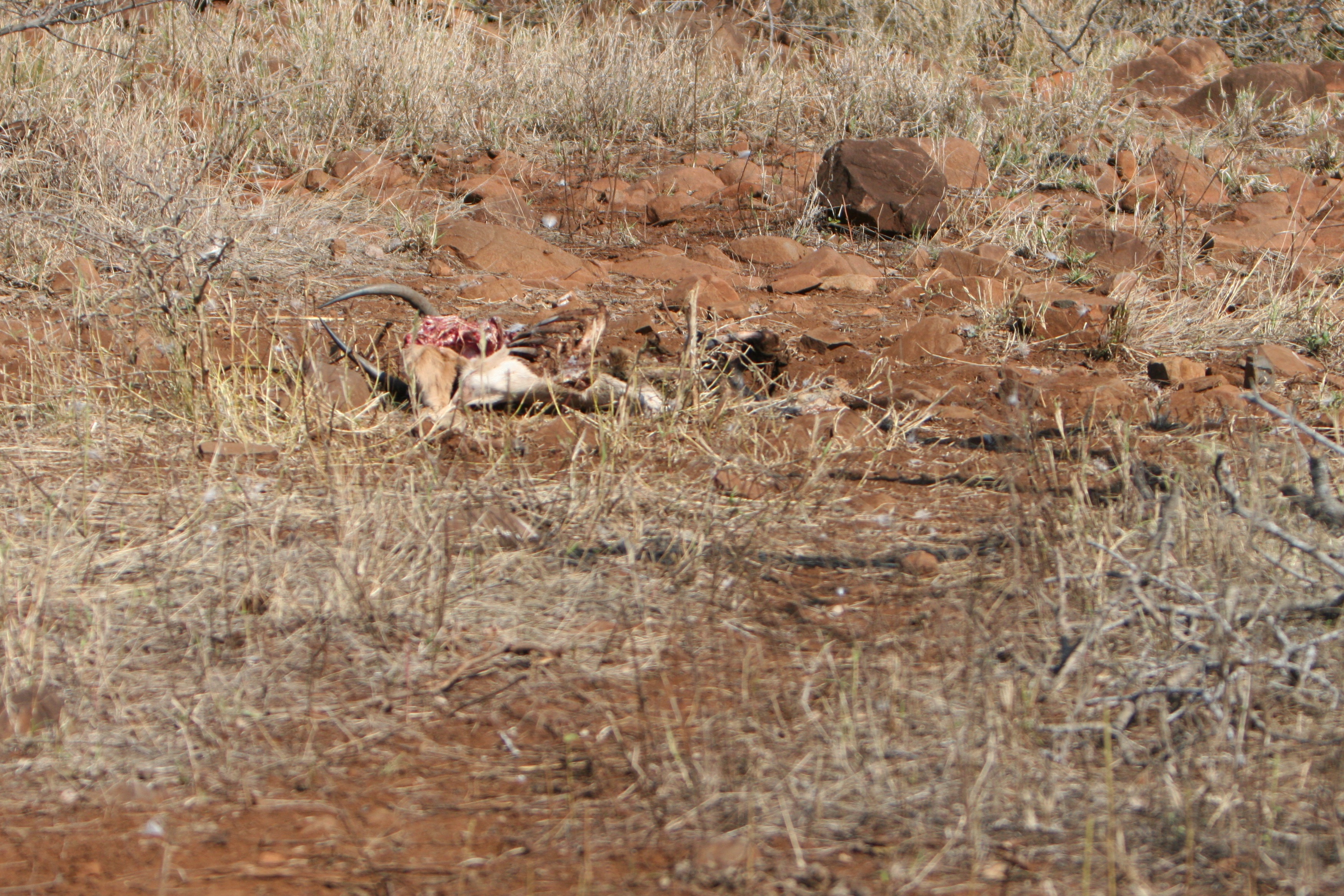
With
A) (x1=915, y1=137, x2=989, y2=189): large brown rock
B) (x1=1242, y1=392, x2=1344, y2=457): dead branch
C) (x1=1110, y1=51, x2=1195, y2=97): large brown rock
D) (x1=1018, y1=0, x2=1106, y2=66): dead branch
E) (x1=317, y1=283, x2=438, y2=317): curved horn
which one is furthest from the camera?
(x1=1110, y1=51, x2=1195, y2=97): large brown rock

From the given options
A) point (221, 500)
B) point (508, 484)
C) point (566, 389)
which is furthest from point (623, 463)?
point (221, 500)

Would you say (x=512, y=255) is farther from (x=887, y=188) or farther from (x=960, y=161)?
(x=960, y=161)

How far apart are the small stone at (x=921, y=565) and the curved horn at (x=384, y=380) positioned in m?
1.49

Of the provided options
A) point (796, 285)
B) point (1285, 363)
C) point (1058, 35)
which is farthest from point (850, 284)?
point (1058, 35)

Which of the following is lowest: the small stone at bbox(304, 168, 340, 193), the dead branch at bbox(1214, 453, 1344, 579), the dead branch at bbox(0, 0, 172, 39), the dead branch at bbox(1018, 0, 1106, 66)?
the small stone at bbox(304, 168, 340, 193)

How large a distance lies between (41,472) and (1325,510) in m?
2.75

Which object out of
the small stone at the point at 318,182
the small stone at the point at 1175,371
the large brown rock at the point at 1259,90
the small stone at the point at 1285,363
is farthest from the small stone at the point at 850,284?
the large brown rock at the point at 1259,90

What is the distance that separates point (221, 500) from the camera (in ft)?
9.33

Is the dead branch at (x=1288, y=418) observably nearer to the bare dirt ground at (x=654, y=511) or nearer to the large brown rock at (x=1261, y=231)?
the bare dirt ground at (x=654, y=511)

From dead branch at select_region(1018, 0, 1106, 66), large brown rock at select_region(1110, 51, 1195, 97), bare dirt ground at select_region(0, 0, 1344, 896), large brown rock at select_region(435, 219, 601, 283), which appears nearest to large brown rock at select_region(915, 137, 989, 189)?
bare dirt ground at select_region(0, 0, 1344, 896)

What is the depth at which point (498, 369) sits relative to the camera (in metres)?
3.57

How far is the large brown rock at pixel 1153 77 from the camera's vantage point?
28.3ft

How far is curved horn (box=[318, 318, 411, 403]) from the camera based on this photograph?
3.56 metres

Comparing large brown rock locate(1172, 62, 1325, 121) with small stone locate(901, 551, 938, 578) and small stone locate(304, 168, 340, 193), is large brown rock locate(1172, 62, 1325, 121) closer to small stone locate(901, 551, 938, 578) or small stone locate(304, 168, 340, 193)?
small stone locate(304, 168, 340, 193)
